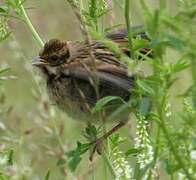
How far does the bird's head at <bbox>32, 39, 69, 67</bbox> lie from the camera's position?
12.9 feet

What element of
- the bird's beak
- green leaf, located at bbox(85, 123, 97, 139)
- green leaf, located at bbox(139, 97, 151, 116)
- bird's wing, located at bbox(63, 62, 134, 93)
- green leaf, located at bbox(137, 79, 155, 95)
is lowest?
green leaf, located at bbox(139, 97, 151, 116)

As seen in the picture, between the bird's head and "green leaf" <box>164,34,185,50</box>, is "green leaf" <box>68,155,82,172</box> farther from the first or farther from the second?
the bird's head

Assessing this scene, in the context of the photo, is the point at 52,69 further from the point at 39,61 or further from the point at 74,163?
the point at 74,163

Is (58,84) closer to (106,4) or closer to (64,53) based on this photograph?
(64,53)

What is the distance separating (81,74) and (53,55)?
0.48 m

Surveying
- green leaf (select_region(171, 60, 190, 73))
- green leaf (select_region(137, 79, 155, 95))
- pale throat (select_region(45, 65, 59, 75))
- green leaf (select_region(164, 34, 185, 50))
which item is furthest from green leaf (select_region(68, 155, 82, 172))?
pale throat (select_region(45, 65, 59, 75))

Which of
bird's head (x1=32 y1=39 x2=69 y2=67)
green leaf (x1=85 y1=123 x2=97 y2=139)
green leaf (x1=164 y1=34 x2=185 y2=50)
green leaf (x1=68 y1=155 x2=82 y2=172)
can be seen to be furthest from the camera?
bird's head (x1=32 y1=39 x2=69 y2=67)

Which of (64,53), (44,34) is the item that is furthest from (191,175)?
(44,34)

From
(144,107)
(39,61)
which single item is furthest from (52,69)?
(144,107)

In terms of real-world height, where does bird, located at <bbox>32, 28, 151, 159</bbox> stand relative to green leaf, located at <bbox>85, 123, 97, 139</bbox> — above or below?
above

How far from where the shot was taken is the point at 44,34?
7992 mm

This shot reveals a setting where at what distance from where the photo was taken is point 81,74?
3.62m

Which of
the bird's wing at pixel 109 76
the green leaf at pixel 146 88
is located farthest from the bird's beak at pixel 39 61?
the green leaf at pixel 146 88

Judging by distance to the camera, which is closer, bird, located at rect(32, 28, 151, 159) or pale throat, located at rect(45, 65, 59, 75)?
bird, located at rect(32, 28, 151, 159)
